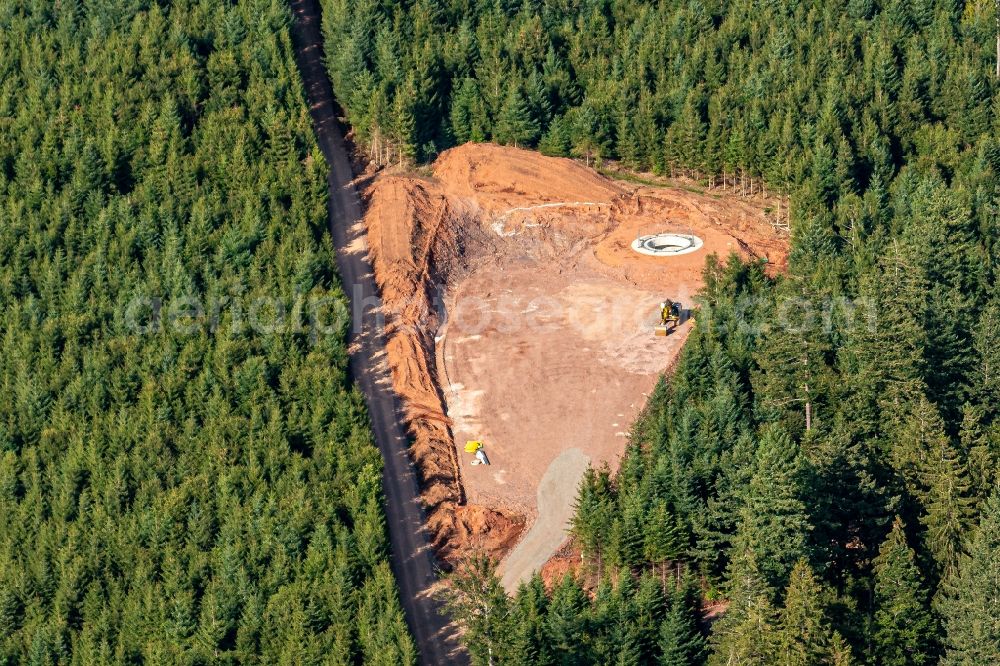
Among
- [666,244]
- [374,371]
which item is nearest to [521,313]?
[374,371]

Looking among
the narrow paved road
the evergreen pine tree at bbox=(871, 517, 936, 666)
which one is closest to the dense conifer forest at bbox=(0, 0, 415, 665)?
the narrow paved road

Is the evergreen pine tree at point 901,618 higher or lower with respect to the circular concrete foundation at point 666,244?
lower

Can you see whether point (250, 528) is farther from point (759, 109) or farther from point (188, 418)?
point (759, 109)

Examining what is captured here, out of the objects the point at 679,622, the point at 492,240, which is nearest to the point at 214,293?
the point at 492,240

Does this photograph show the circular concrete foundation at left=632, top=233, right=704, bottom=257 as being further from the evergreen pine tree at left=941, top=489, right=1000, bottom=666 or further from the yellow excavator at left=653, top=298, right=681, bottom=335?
the evergreen pine tree at left=941, top=489, right=1000, bottom=666

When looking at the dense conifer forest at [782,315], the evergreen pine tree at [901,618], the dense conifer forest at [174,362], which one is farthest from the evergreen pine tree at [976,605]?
the dense conifer forest at [174,362]

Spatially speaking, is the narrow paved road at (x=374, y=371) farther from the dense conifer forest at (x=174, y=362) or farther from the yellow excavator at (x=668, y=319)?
the yellow excavator at (x=668, y=319)
